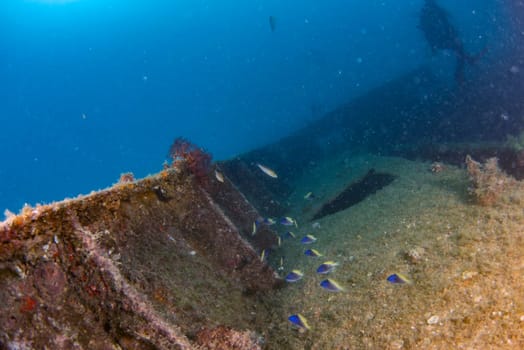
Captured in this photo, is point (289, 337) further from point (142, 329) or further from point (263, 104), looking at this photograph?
point (263, 104)

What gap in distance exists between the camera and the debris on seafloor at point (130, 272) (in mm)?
2553

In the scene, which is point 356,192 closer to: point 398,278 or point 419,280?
point 419,280

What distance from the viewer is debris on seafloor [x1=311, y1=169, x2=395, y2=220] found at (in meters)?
9.86

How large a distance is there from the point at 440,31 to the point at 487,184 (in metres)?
16.3

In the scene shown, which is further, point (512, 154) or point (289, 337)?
point (512, 154)

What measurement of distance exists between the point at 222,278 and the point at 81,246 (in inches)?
92.3

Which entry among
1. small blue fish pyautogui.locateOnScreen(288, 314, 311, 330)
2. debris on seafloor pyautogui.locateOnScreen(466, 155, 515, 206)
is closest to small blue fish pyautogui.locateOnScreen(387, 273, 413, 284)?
small blue fish pyautogui.locateOnScreen(288, 314, 311, 330)

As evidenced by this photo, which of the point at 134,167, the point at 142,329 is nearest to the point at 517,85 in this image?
the point at 142,329

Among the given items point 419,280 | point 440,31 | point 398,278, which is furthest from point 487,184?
point 440,31

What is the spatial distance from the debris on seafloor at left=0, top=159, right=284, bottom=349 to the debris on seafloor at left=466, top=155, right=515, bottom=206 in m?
4.50

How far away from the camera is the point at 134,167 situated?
142125 mm

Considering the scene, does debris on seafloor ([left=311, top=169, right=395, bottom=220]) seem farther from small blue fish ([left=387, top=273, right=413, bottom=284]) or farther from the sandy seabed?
small blue fish ([left=387, top=273, right=413, bottom=284])

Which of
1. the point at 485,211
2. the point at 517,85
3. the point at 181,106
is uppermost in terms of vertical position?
the point at 181,106

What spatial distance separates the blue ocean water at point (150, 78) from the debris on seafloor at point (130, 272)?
85.5 meters
